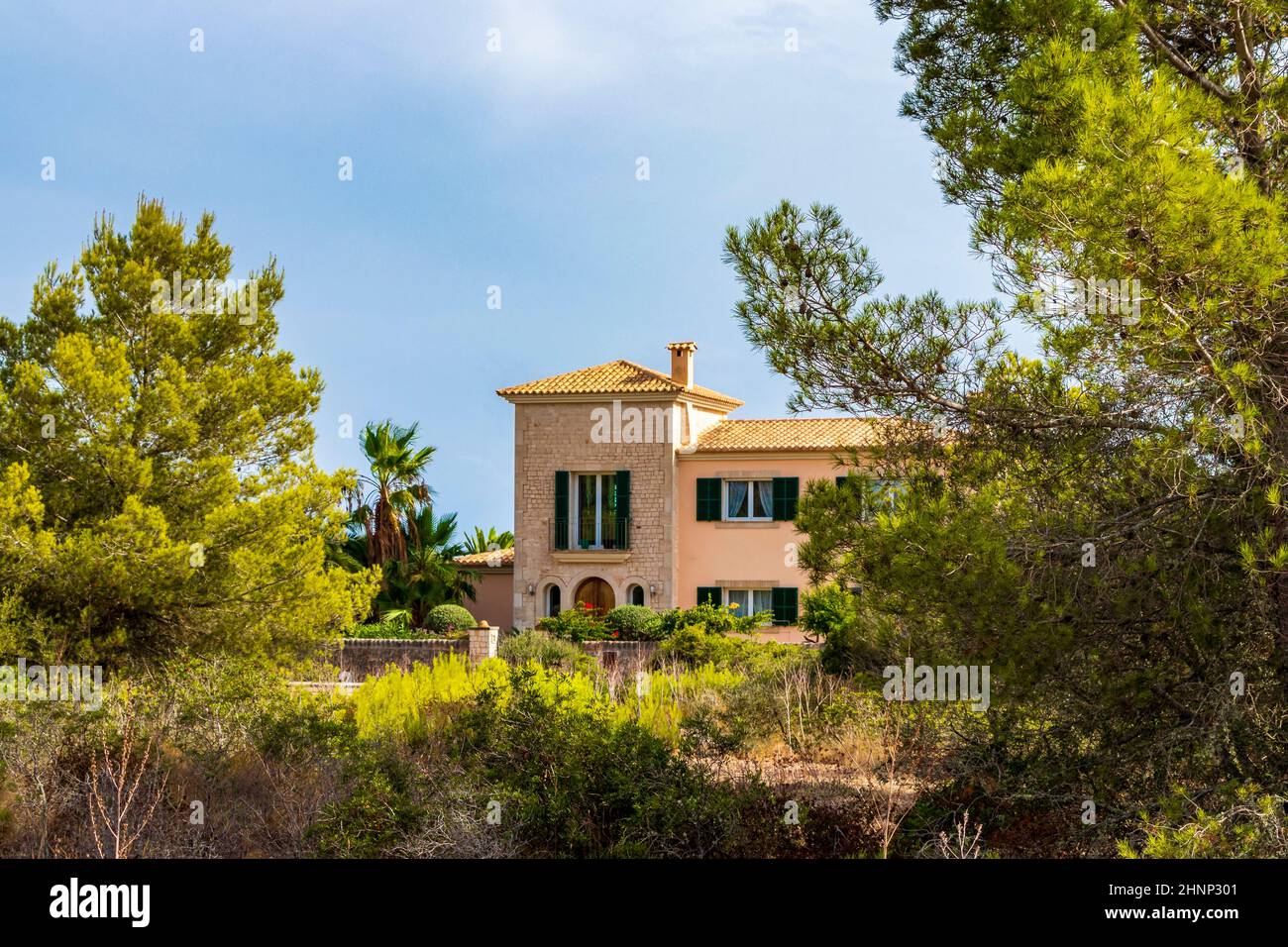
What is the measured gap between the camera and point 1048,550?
7.65 meters

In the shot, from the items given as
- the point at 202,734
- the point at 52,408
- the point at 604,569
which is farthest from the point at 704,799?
the point at 604,569

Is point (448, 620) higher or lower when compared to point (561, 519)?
lower

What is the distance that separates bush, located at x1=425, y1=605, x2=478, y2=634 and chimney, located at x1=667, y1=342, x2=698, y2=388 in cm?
711

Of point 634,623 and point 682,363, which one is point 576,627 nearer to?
point 634,623

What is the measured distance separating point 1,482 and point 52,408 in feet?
4.83

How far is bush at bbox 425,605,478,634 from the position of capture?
26594 millimetres

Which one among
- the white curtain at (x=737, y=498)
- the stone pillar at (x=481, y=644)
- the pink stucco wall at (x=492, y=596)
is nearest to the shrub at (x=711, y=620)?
the stone pillar at (x=481, y=644)

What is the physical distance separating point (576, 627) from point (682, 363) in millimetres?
7187

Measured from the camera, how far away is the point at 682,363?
28391mm

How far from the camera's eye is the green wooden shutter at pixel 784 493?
2731cm

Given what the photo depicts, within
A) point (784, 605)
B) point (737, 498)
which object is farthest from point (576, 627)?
point (737, 498)

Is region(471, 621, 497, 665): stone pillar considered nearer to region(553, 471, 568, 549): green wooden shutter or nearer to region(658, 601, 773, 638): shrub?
region(658, 601, 773, 638): shrub
